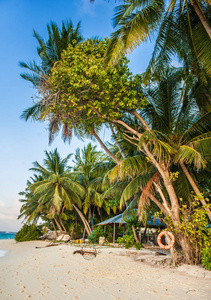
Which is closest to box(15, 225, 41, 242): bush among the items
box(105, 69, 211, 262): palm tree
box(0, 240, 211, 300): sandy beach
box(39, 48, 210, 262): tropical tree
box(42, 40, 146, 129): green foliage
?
box(105, 69, 211, 262): palm tree

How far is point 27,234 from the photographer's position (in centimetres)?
2211

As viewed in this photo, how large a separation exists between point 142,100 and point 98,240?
41.0 ft

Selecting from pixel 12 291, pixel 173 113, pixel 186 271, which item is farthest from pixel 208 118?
pixel 12 291

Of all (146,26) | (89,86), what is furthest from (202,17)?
(89,86)

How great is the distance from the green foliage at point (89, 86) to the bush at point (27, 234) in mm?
17950

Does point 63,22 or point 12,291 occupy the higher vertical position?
point 63,22

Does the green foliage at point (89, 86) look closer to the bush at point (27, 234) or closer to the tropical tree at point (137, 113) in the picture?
the tropical tree at point (137, 113)

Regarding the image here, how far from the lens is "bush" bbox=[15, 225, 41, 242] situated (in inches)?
859

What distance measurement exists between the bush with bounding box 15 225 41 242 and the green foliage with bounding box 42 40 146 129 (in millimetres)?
17950

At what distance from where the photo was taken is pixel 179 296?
3885 millimetres

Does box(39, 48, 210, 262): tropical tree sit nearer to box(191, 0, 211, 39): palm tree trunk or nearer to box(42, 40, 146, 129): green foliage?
box(42, 40, 146, 129): green foliage

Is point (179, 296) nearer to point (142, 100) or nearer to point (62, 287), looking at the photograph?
point (62, 287)

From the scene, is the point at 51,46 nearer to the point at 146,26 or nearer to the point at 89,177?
the point at 146,26

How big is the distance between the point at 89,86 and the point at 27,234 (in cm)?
1982
